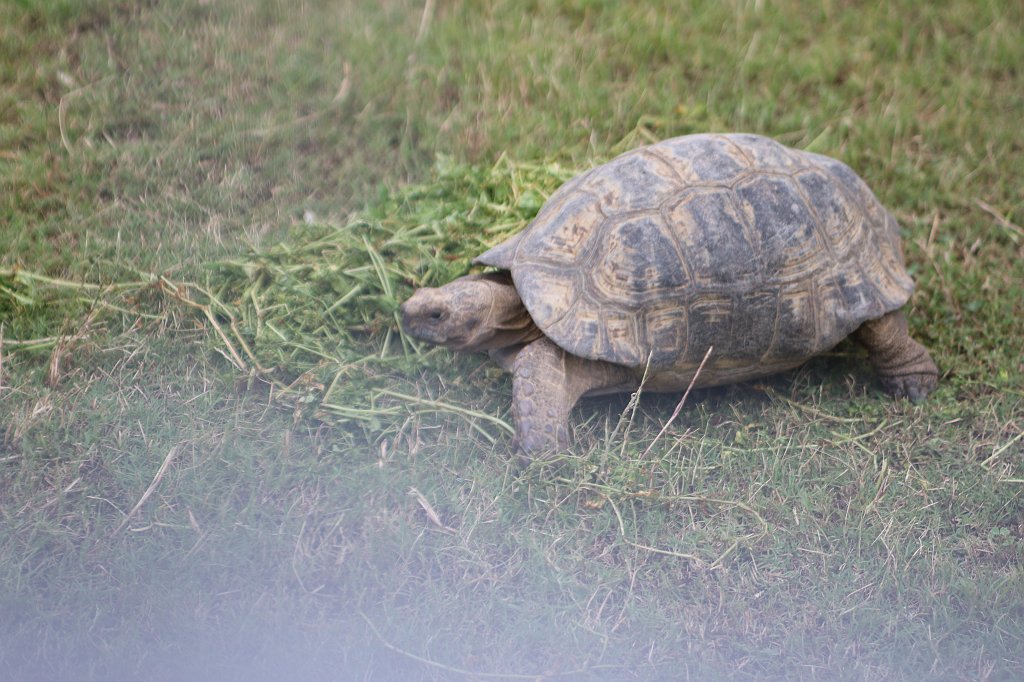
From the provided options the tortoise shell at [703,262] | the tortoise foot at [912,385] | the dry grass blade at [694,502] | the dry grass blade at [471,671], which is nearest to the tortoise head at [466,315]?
the tortoise shell at [703,262]

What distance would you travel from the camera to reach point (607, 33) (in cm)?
580

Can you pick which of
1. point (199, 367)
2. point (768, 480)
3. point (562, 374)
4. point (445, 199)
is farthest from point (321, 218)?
point (768, 480)

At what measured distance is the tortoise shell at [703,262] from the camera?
11.3 ft

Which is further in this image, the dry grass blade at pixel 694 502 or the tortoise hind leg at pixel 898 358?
the tortoise hind leg at pixel 898 358

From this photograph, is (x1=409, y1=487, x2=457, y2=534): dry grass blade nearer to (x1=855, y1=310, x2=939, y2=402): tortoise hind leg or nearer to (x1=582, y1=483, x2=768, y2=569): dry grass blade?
(x1=582, y1=483, x2=768, y2=569): dry grass blade

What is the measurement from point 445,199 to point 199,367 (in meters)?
1.47

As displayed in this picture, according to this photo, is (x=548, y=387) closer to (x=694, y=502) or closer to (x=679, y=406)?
(x=679, y=406)

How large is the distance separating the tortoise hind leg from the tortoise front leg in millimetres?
1052

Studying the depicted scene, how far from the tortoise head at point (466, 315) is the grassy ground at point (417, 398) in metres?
0.20

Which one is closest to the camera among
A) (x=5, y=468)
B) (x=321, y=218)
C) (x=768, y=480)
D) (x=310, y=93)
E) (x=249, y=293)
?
(x=5, y=468)

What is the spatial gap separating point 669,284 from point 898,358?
1.13m

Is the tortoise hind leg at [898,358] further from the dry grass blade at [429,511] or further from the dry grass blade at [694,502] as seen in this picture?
the dry grass blade at [429,511]

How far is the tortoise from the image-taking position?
3.43m

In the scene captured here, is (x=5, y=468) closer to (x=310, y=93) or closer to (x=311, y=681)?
(x=311, y=681)
